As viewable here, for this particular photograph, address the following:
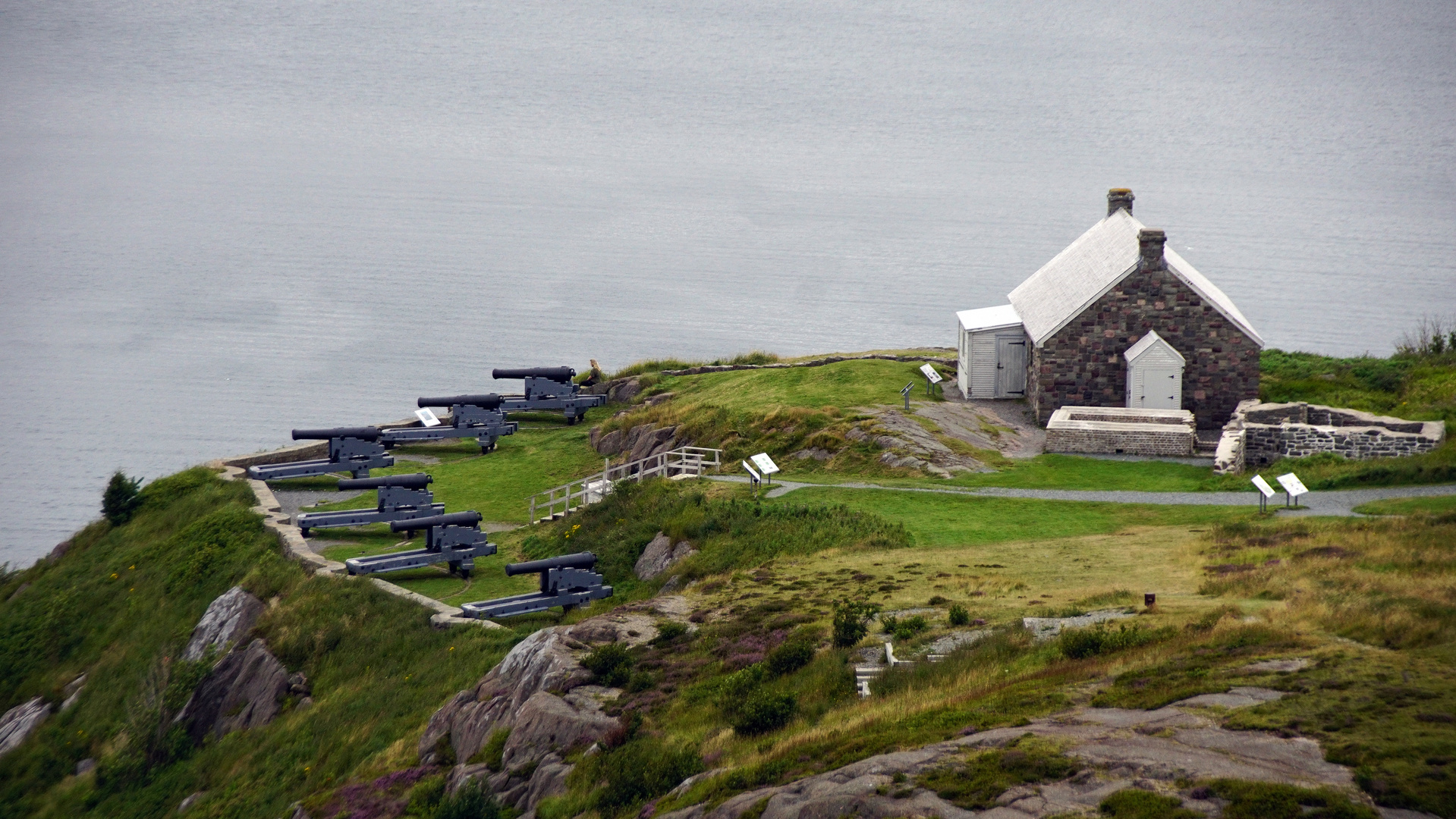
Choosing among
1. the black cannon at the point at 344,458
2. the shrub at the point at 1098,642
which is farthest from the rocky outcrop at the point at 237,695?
the shrub at the point at 1098,642

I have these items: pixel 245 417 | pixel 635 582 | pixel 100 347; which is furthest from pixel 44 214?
pixel 635 582

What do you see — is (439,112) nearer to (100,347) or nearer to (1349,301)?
(100,347)

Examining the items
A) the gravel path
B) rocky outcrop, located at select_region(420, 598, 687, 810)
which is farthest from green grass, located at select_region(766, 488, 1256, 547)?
rocky outcrop, located at select_region(420, 598, 687, 810)

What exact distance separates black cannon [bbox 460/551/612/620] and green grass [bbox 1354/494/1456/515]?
16654 mm

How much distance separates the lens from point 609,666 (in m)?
23.7

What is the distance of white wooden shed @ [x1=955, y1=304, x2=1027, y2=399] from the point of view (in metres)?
45.5

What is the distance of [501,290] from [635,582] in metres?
81.8

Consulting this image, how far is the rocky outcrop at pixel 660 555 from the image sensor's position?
105 feet

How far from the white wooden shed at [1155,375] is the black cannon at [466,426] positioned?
21537 mm

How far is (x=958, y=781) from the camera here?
15.5 m

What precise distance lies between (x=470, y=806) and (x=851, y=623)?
6.68m

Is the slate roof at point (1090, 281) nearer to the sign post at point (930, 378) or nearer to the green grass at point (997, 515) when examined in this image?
the sign post at point (930, 378)

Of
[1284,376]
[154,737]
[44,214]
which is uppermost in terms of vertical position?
[44,214]

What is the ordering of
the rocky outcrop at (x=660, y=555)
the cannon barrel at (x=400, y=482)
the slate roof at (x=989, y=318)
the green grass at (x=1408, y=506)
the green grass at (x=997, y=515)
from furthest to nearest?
the slate roof at (x=989, y=318) < the cannon barrel at (x=400, y=482) < the rocky outcrop at (x=660, y=555) < the green grass at (x=997, y=515) < the green grass at (x=1408, y=506)
